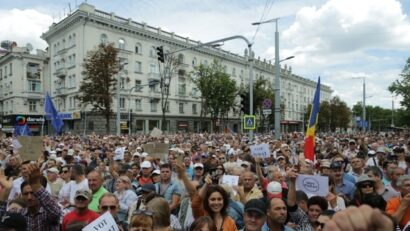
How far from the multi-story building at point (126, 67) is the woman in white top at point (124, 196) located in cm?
3824

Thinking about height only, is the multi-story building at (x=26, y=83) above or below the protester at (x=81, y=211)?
above

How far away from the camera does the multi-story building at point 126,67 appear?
50.2 meters

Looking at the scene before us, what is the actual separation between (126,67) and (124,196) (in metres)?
49.9

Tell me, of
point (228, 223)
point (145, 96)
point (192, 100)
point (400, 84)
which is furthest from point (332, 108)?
point (228, 223)

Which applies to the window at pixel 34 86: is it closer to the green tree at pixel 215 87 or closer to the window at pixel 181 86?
the window at pixel 181 86

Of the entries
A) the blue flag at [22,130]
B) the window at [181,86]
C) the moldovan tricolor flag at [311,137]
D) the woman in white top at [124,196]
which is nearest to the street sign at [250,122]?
the moldovan tricolor flag at [311,137]

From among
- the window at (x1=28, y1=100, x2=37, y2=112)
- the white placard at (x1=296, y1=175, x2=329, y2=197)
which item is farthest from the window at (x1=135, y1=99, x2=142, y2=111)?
the white placard at (x1=296, y1=175, x2=329, y2=197)

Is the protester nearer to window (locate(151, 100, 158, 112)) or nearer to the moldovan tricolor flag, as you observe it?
the moldovan tricolor flag

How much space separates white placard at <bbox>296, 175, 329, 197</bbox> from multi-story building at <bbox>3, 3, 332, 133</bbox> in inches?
1575

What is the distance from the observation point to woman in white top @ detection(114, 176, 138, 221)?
587 centimetres

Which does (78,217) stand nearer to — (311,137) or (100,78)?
(311,137)

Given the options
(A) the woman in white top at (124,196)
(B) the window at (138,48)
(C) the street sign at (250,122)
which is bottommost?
(A) the woman in white top at (124,196)

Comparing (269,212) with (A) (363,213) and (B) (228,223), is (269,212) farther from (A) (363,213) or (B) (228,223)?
(A) (363,213)

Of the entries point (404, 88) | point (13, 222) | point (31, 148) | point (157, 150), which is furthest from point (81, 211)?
point (404, 88)
